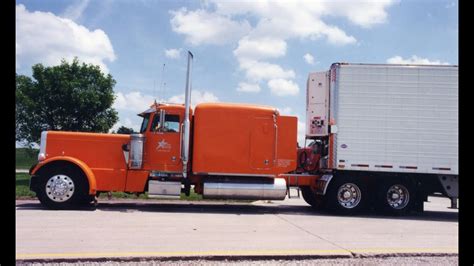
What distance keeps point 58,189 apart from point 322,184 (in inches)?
273

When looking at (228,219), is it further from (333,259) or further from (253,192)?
(333,259)

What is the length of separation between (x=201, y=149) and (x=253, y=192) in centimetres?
182

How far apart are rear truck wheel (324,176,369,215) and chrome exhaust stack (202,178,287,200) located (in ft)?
4.29

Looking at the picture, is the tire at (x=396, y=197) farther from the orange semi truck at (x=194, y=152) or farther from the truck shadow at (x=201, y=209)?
the orange semi truck at (x=194, y=152)

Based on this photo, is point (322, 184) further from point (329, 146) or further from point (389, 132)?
point (389, 132)

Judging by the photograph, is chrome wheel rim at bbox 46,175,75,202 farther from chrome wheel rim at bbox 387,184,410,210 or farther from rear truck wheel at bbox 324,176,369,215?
chrome wheel rim at bbox 387,184,410,210

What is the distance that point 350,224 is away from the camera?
980cm

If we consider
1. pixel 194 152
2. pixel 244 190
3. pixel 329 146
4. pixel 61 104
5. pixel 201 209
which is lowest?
pixel 201 209

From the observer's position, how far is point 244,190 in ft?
37.8

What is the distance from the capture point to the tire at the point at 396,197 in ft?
38.6

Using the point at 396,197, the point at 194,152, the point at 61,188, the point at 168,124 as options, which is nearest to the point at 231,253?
the point at 194,152

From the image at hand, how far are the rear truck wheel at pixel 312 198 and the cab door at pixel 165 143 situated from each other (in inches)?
164

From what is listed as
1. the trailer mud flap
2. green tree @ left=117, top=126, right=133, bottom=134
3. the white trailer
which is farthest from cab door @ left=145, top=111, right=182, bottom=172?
the white trailer
